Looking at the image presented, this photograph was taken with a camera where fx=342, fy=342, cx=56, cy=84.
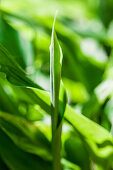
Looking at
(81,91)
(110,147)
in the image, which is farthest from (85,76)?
(110,147)

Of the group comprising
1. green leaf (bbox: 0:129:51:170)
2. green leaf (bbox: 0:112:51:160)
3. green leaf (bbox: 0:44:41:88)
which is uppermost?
green leaf (bbox: 0:44:41:88)

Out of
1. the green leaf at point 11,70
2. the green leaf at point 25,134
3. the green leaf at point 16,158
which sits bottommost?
the green leaf at point 16,158

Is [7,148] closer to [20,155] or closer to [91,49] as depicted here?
[20,155]

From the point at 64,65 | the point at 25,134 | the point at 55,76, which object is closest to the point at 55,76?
the point at 55,76

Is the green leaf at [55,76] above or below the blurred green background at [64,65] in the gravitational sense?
above

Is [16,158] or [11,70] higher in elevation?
[11,70]

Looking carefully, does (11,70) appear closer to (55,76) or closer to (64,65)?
(55,76)

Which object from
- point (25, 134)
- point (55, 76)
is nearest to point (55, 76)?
point (55, 76)

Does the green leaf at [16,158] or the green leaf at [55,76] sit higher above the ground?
the green leaf at [55,76]

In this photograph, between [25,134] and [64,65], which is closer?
[25,134]

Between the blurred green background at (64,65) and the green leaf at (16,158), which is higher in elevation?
the blurred green background at (64,65)

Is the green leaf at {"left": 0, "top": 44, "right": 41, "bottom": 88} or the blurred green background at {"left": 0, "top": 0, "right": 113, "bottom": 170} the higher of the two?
the green leaf at {"left": 0, "top": 44, "right": 41, "bottom": 88}
